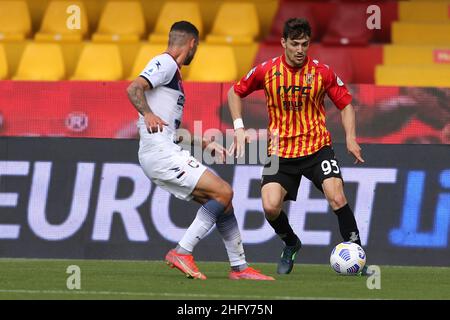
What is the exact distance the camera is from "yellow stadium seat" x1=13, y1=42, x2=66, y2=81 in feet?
52.6

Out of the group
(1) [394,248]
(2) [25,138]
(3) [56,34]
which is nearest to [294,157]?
(1) [394,248]

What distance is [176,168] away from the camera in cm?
1049

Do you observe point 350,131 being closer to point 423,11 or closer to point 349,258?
point 349,258

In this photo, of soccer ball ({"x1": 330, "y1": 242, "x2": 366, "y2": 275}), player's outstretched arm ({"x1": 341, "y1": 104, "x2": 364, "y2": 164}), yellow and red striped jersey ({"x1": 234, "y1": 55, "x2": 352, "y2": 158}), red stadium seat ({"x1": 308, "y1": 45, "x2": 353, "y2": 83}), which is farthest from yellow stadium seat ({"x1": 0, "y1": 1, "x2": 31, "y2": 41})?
soccer ball ({"x1": 330, "y1": 242, "x2": 366, "y2": 275})

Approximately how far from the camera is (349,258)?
1081 centimetres

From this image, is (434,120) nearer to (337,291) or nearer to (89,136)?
(89,136)

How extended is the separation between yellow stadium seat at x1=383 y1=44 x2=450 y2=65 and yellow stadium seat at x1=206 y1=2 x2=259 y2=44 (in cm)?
172

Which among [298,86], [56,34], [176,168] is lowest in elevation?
[176,168]

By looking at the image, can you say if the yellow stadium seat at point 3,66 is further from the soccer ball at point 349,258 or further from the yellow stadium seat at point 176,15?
the soccer ball at point 349,258

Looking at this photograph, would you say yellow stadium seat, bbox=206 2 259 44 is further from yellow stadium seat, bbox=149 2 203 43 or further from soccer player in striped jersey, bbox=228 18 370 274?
soccer player in striped jersey, bbox=228 18 370 274

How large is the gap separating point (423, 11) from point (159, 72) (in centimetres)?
754
